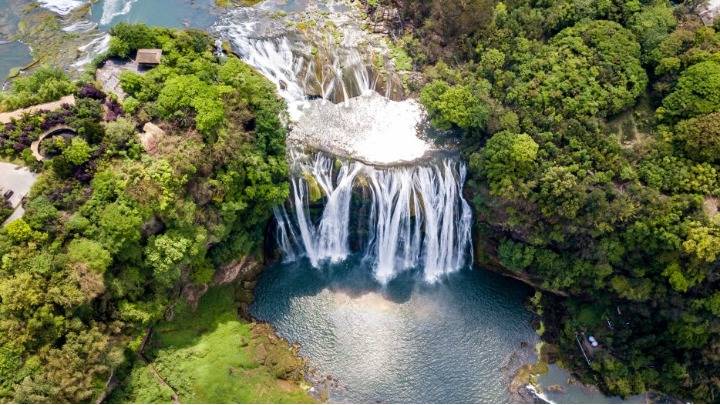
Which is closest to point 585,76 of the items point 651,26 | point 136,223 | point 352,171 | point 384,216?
point 651,26

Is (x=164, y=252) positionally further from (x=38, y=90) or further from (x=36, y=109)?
(x=38, y=90)

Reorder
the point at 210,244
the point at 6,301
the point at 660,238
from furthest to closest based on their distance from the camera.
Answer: the point at 210,244 < the point at 660,238 < the point at 6,301

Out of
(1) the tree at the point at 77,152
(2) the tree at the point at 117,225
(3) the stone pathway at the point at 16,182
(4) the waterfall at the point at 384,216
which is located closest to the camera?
(2) the tree at the point at 117,225

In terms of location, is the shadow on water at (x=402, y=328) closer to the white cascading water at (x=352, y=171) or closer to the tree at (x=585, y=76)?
the white cascading water at (x=352, y=171)

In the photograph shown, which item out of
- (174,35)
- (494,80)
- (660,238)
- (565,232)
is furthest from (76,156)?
(660,238)

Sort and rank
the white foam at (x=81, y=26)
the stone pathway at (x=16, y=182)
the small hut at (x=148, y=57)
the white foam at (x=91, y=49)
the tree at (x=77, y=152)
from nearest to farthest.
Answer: the stone pathway at (x=16, y=182) < the tree at (x=77, y=152) < the small hut at (x=148, y=57) < the white foam at (x=91, y=49) < the white foam at (x=81, y=26)

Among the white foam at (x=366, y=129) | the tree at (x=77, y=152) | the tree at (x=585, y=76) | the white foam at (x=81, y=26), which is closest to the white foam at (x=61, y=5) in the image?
the white foam at (x=81, y=26)

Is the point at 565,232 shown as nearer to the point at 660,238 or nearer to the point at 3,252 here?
the point at 660,238
